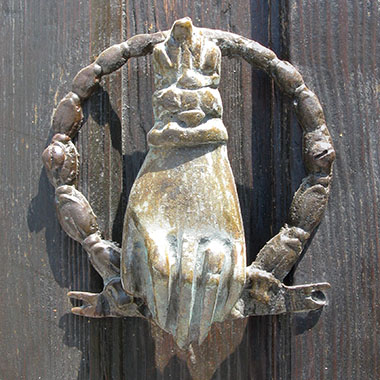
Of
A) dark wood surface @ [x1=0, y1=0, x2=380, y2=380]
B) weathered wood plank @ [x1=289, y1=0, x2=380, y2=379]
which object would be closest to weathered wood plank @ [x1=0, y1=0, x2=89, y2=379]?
dark wood surface @ [x1=0, y1=0, x2=380, y2=380]

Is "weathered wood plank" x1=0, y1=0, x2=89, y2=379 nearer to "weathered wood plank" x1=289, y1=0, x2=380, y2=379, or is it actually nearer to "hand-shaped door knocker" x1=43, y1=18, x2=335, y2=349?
"hand-shaped door knocker" x1=43, y1=18, x2=335, y2=349

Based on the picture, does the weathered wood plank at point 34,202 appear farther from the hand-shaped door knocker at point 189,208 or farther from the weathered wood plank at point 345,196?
the weathered wood plank at point 345,196

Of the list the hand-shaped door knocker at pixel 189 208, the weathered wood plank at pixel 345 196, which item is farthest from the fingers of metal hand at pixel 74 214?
the weathered wood plank at pixel 345 196

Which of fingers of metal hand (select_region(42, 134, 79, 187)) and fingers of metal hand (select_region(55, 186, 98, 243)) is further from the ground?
fingers of metal hand (select_region(42, 134, 79, 187))

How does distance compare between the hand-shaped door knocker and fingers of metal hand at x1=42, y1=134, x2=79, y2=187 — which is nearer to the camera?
the hand-shaped door knocker

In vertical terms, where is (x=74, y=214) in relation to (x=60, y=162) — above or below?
below

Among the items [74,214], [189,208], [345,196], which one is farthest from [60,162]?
[345,196]

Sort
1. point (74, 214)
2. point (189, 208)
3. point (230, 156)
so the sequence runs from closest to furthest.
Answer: point (189, 208)
point (74, 214)
point (230, 156)

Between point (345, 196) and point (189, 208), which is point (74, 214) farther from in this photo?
point (345, 196)

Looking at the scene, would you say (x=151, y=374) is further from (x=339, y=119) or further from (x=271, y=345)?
(x=339, y=119)

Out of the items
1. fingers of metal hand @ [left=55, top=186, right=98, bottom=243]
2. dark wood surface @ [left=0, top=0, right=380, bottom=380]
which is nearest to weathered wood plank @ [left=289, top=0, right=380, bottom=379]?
dark wood surface @ [left=0, top=0, right=380, bottom=380]
